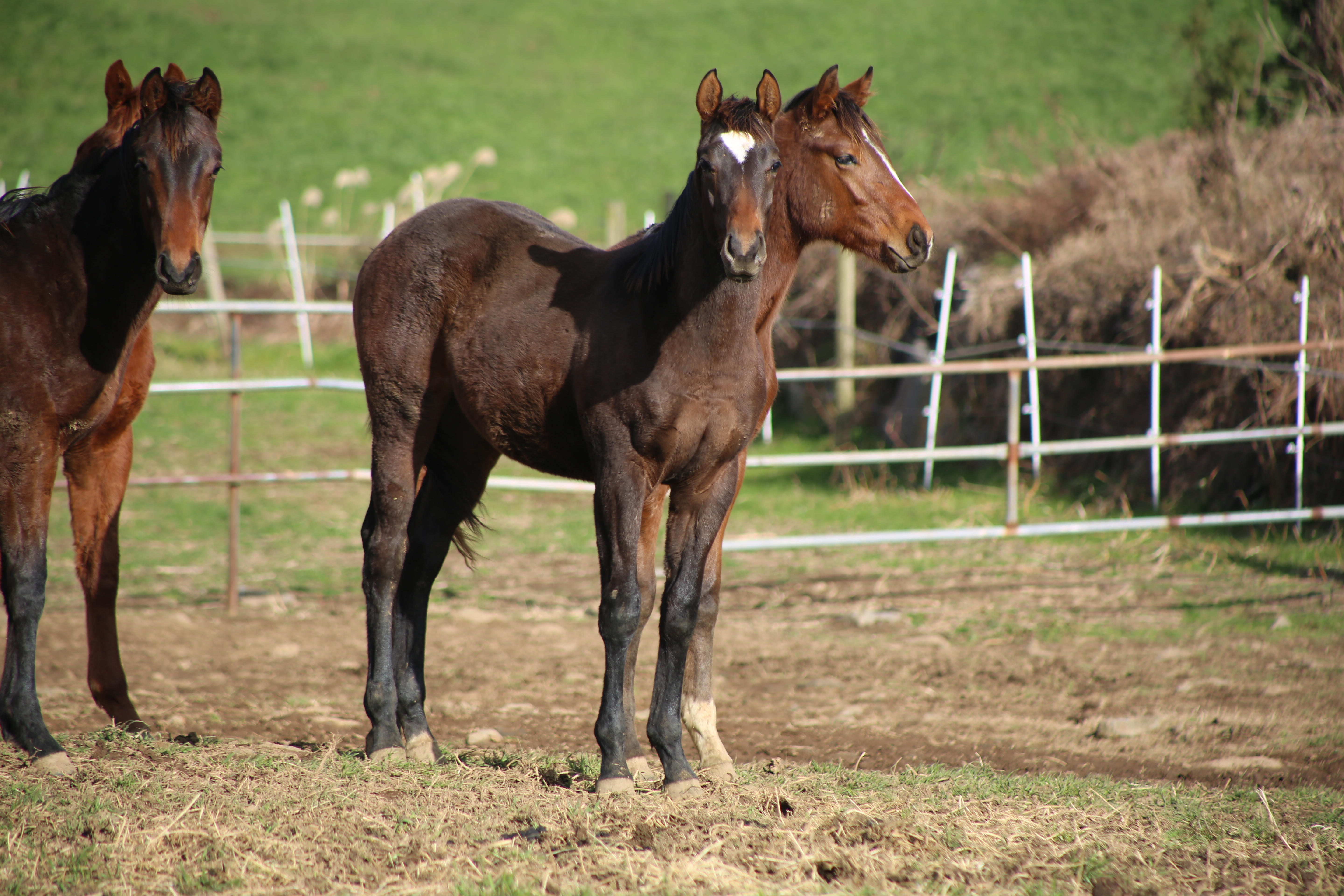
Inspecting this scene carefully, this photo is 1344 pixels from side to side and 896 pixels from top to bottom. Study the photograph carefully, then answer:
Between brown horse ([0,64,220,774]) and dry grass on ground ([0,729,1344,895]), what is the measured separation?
1.98 ft

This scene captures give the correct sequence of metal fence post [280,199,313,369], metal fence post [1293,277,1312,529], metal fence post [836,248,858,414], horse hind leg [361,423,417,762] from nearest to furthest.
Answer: horse hind leg [361,423,417,762]
metal fence post [1293,277,1312,529]
metal fence post [836,248,858,414]
metal fence post [280,199,313,369]

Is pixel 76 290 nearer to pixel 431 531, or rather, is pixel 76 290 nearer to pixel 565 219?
pixel 431 531

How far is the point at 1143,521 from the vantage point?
638 centimetres

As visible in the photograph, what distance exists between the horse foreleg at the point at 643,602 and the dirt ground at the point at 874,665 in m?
0.76

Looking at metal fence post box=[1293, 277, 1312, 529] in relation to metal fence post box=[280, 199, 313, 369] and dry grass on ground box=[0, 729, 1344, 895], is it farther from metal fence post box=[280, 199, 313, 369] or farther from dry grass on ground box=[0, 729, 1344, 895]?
metal fence post box=[280, 199, 313, 369]

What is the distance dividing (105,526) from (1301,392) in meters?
7.00

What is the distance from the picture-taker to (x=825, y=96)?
11.9 ft

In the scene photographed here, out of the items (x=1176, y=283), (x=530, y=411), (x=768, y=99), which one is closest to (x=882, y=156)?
(x=768, y=99)

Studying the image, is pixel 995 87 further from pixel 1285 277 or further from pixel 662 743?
pixel 662 743

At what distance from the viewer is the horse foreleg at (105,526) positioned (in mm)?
4078

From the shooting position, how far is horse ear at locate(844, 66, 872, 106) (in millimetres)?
3822

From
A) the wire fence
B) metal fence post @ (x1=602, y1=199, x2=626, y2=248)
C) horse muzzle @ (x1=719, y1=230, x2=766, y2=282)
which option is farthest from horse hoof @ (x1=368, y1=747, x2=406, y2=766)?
metal fence post @ (x1=602, y1=199, x2=626, y2=248)

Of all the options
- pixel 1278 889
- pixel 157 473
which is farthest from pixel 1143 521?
pixel 157 473

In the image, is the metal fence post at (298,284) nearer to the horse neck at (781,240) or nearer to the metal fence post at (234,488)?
the metal fence post at (234,488)
